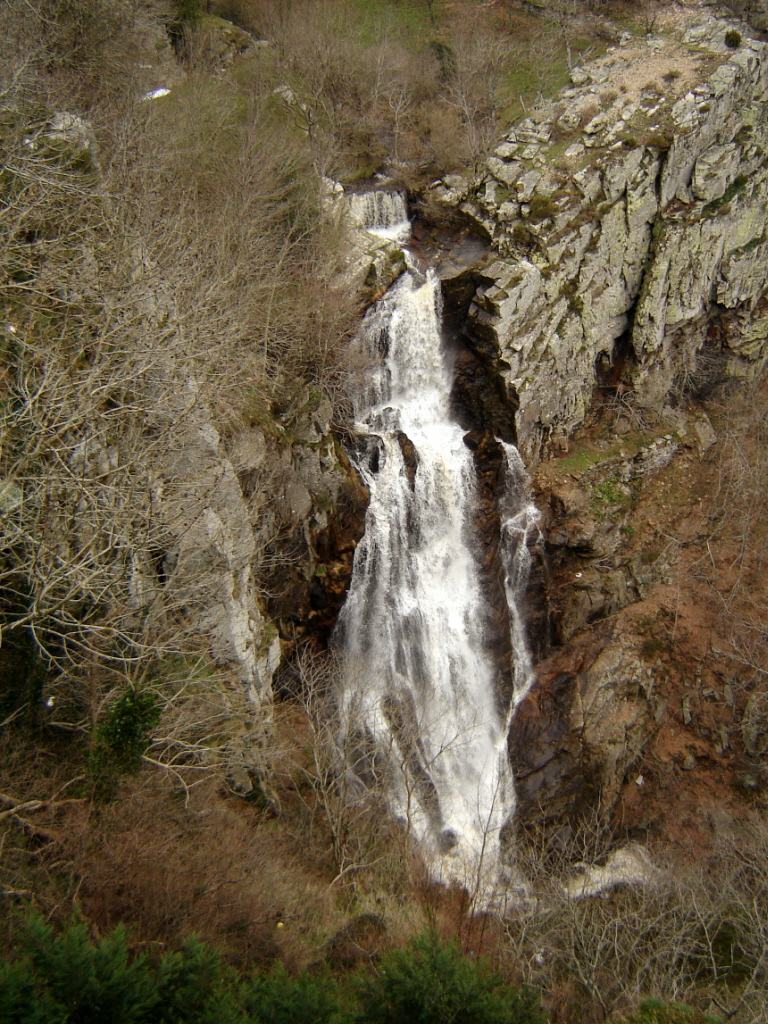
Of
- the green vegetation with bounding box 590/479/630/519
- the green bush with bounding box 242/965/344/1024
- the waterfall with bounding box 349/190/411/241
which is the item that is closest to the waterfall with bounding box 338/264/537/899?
the green vegetation with bounding box 590/479/630/519

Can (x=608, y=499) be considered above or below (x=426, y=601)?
above

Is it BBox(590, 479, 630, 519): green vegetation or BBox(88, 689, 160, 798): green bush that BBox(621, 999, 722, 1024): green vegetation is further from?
BBox(590, 479, 630, 519): green vegetation

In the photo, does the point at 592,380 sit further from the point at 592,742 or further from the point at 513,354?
the point at 592,742

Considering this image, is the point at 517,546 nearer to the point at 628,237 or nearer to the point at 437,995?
the point at 628,237

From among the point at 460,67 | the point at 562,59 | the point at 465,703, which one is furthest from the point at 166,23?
the point at 465,703

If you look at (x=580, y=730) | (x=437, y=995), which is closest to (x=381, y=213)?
(x=580, y=730)
